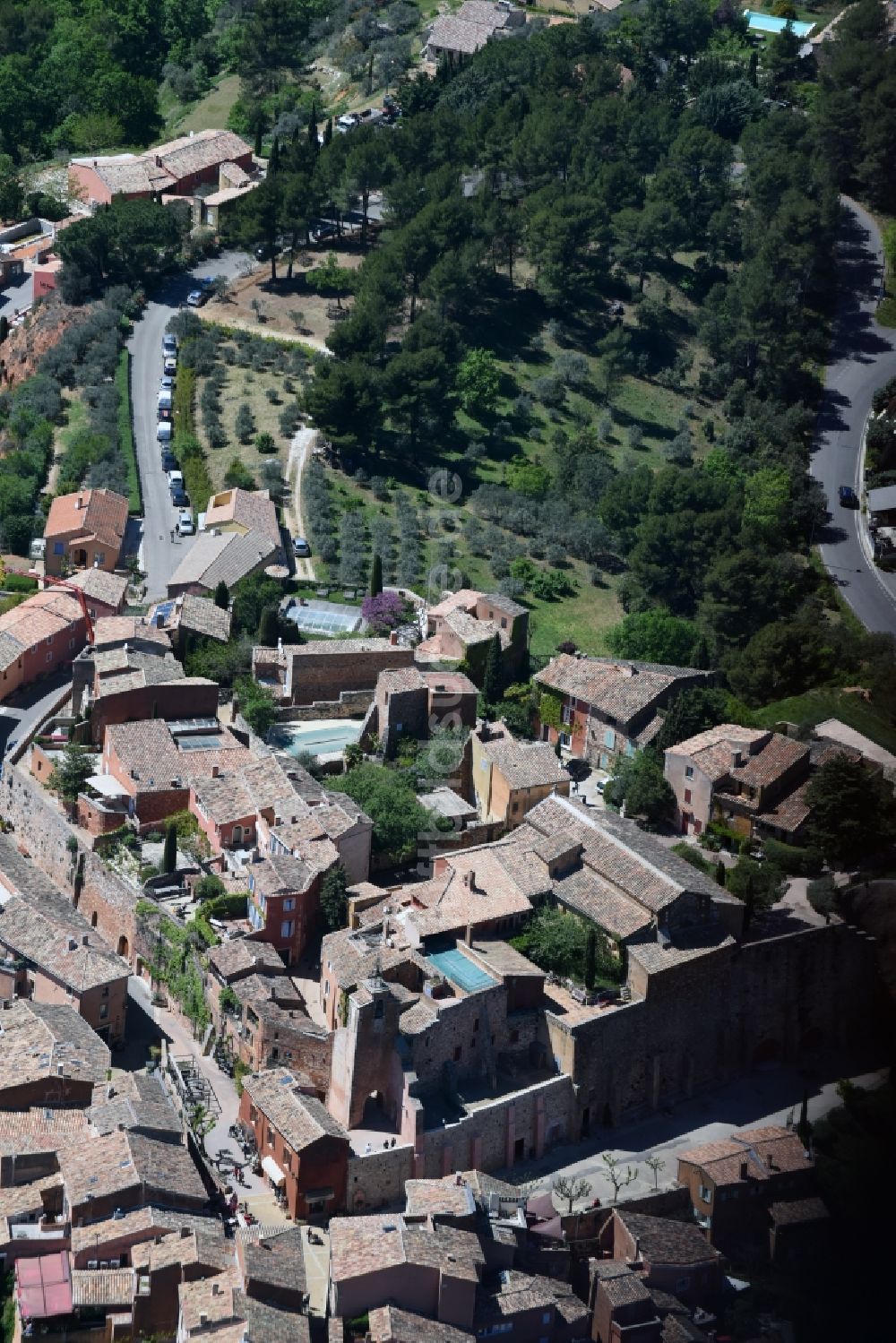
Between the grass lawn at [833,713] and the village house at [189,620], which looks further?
the village house at [189,620]

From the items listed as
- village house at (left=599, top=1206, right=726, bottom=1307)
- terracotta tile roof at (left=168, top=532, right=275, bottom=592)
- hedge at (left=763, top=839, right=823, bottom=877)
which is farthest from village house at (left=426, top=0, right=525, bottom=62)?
village house at (left=599, top=1206, right=726, bottom=1307)

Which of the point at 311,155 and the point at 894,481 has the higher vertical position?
the point at 311,155

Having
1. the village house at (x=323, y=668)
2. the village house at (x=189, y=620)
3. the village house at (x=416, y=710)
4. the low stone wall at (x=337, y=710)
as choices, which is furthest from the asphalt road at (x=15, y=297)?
the village house at (x=416, y=710)

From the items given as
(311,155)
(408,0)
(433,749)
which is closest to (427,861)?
(433,749)

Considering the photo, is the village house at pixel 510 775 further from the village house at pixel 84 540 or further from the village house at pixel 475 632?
the village house at pixel 84 540

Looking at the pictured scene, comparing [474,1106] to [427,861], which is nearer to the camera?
[474,1106]

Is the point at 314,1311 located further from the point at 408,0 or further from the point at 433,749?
the point at 408,0
